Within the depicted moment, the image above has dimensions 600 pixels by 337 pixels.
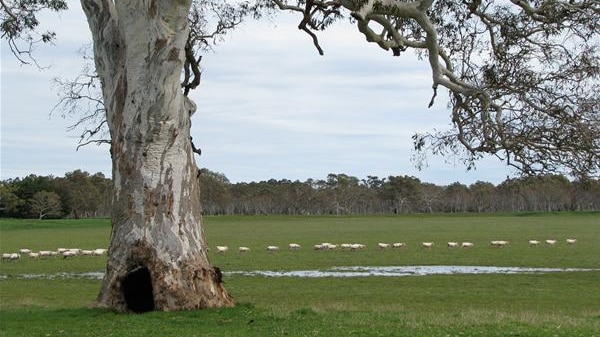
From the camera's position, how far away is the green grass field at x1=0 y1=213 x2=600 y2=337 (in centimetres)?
994

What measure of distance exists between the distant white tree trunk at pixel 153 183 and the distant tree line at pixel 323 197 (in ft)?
311

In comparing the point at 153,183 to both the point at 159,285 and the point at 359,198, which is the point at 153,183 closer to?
the point at 159,285

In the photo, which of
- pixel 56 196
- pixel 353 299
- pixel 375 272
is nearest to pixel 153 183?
pixel 353 299

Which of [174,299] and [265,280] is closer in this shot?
[174,299]

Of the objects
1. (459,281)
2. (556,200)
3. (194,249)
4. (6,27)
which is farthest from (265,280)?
(556,200)

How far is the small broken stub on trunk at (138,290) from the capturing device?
11500 mm

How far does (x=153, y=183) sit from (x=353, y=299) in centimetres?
752

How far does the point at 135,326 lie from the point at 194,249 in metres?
1.72

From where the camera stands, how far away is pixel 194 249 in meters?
11.6

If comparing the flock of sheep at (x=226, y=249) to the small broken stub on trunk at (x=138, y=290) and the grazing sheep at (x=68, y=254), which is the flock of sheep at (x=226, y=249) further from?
the small broken stub on trunk at (x=138, y=290)

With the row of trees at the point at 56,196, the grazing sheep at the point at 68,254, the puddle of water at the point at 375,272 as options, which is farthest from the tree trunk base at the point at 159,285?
the row of trees at the point at 56,196

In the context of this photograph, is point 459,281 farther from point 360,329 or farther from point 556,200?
point 556,200

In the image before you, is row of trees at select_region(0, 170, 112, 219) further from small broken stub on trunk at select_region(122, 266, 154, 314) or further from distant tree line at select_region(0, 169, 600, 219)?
small broken stub on trunk at select_region(122, 266, 154, 314)

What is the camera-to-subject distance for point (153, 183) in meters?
11.5
